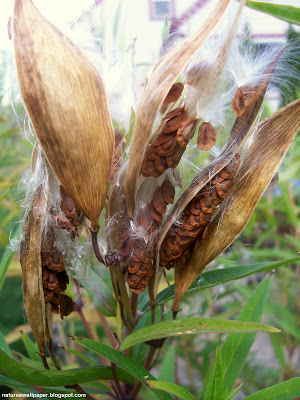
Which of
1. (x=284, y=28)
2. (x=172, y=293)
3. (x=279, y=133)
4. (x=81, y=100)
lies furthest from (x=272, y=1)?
(x=172, y=293)

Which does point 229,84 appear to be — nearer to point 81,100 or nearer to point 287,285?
point 81,100

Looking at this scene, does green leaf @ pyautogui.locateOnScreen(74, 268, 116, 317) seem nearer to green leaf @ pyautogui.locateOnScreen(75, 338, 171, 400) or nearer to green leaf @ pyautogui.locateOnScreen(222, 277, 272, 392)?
green leaf @ pyautogui.locateOnScreen(75, 338, 171, 400)

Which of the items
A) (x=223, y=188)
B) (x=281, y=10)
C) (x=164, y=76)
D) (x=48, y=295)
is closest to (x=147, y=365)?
(x=48, y=295)

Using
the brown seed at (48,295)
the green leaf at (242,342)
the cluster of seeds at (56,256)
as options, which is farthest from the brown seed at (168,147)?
the green leaf at (242,342)

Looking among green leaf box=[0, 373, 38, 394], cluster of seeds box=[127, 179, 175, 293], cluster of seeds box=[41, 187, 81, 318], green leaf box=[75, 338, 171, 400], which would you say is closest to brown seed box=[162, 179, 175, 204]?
cluster of seeds box=[127, 179, 175, 293]

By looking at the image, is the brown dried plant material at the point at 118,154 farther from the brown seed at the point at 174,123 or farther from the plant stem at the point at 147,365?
the plant stem at the point at 147,365

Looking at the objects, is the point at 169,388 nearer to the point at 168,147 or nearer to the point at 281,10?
the point at 168,147
